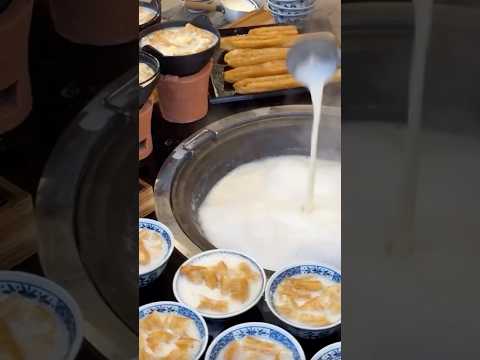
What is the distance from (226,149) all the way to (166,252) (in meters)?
0.41

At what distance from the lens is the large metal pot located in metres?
1.18

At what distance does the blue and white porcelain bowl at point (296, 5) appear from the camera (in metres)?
1.78

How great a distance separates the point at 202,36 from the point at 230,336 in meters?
0.82

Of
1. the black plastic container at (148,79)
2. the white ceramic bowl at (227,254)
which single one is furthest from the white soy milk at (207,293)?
the black plastic container at (148,79)

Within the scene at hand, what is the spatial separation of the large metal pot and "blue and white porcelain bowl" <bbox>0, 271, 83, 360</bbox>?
0.72 meters

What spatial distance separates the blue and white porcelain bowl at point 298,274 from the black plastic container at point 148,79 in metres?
0.36

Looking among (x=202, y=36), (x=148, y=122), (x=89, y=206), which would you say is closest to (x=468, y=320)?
(x=89, y=206)

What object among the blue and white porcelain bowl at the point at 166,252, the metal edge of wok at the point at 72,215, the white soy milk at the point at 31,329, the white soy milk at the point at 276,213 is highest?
the metal edge of wok at the point at 72,215

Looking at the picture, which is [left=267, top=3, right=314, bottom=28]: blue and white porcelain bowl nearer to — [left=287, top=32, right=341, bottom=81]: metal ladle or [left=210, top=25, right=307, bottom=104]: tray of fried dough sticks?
[left=210, top=25, right=307, bottom=104]: tray of fried dough sticks

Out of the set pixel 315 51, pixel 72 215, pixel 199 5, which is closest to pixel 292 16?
pixel 199 5

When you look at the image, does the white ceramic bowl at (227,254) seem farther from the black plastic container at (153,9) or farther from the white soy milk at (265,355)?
the black plastic container at (153,9)

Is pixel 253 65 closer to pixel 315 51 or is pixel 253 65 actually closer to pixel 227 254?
pixel 315 51

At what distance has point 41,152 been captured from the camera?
367 millimetres

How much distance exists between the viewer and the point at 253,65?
1534mm
